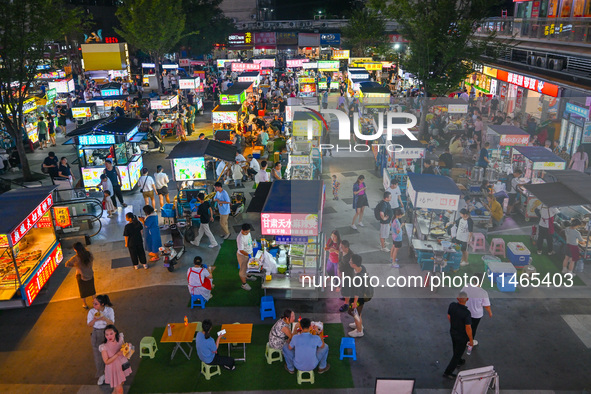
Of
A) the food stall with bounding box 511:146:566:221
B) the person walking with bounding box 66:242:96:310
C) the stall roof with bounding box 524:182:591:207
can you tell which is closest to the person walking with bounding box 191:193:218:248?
the person walking with bounding box 66:242:96:310

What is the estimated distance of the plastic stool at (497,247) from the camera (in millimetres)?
13023

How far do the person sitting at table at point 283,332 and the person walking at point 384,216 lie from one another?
537 cm

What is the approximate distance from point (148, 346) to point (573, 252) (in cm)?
Result: 1058

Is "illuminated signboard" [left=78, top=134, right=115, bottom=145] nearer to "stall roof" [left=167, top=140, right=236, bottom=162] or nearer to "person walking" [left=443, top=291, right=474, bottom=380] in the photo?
"stall roof" [left=167, top=140, right=236, bottom=162]

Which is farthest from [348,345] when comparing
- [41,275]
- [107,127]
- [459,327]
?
[107,127]

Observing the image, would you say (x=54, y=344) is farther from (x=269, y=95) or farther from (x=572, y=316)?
(x=269, y=95)

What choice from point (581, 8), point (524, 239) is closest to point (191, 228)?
point (524, 239)

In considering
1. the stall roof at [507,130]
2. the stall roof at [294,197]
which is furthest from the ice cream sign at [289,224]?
the stall roof at [507,130]

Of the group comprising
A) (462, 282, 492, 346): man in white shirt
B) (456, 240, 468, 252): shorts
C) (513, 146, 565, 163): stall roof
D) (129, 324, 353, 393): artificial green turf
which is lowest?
(129, 324, 353, 393): artificial green turf

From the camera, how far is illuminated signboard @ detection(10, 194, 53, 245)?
998 centimetres

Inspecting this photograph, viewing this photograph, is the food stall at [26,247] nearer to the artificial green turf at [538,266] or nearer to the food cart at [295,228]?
the food cart at [295,228]

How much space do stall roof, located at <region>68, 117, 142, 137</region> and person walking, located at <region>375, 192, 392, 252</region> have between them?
35.4ft

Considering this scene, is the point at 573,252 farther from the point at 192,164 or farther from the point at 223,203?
the point at 192,164

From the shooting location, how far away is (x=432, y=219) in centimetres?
1341
